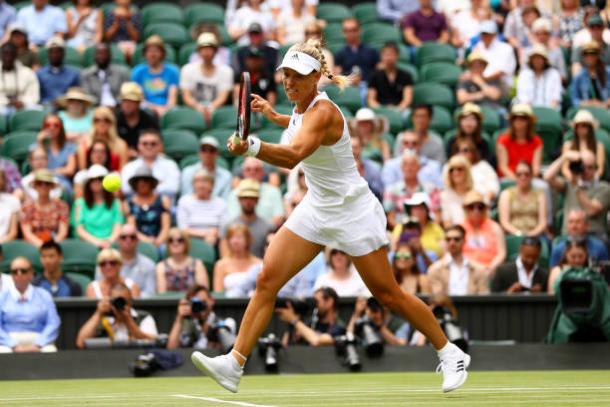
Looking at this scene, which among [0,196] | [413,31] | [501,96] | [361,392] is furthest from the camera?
[413,31]

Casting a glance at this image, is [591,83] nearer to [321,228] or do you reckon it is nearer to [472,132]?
[472,132]

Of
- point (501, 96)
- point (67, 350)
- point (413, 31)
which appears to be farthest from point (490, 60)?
point (67, 350)

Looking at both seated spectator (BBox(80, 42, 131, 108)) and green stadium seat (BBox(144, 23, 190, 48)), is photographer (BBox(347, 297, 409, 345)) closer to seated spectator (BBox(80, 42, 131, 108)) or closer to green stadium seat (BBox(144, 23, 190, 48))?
seated spectator (BBox(80, 42, 131, 108))

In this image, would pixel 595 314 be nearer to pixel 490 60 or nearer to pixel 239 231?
pixel 239 231

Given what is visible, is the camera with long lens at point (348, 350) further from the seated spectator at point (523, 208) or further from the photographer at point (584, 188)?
the photographer at point (584, 188)

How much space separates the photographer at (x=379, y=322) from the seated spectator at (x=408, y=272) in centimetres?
39

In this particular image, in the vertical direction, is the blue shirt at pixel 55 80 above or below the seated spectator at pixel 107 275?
above

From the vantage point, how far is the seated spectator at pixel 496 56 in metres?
15.7

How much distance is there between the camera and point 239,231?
1192cm

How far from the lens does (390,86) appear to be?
15.4 meters

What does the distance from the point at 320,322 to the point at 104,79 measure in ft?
18.5

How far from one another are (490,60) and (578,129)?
2649 millimetres

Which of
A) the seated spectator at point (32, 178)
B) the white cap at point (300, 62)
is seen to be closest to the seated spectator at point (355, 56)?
the seated spectator at point (32, 178)

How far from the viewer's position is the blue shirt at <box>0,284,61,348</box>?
35.2 ft
